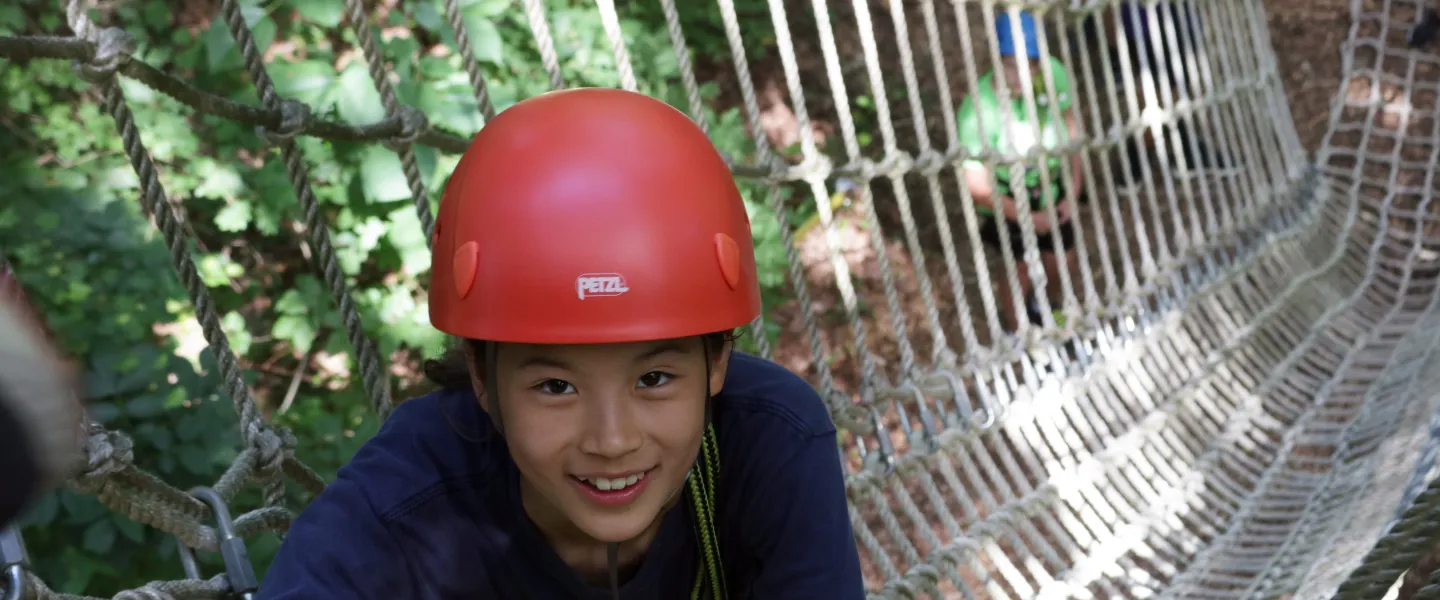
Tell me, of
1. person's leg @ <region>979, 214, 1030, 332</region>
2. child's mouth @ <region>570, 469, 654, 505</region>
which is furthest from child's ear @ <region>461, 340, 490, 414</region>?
person's leg @ <region>979, 214, 1030, 332</region>

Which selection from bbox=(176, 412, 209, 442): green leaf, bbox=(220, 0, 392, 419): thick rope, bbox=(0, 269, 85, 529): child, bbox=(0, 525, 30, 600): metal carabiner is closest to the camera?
bbox=(0, 269, 85, 529): child

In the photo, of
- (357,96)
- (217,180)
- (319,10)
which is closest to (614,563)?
(357,96)

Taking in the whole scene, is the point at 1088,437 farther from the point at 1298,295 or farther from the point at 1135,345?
the point at 1298,295

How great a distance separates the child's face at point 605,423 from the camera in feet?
3.17

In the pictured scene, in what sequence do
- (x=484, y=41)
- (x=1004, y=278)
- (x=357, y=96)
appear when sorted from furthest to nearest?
(x=1004, y=278)
(x=484, y=41)
(x=357, y=96)

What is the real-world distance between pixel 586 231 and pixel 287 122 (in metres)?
0.49

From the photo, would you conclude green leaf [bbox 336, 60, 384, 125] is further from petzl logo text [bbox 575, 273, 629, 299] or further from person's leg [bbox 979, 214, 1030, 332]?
person's leg [bbox 979, 214, 1030, 332]

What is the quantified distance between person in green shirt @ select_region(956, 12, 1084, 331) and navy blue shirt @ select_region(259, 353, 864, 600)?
1.49 metres

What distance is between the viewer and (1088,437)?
8.11 ft

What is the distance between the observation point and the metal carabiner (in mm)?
937

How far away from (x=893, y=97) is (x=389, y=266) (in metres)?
2.23

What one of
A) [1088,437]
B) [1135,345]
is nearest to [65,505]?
[1088,437]

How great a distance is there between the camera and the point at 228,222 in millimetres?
2459

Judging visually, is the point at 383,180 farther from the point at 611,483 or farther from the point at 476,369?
the point at 611,483
